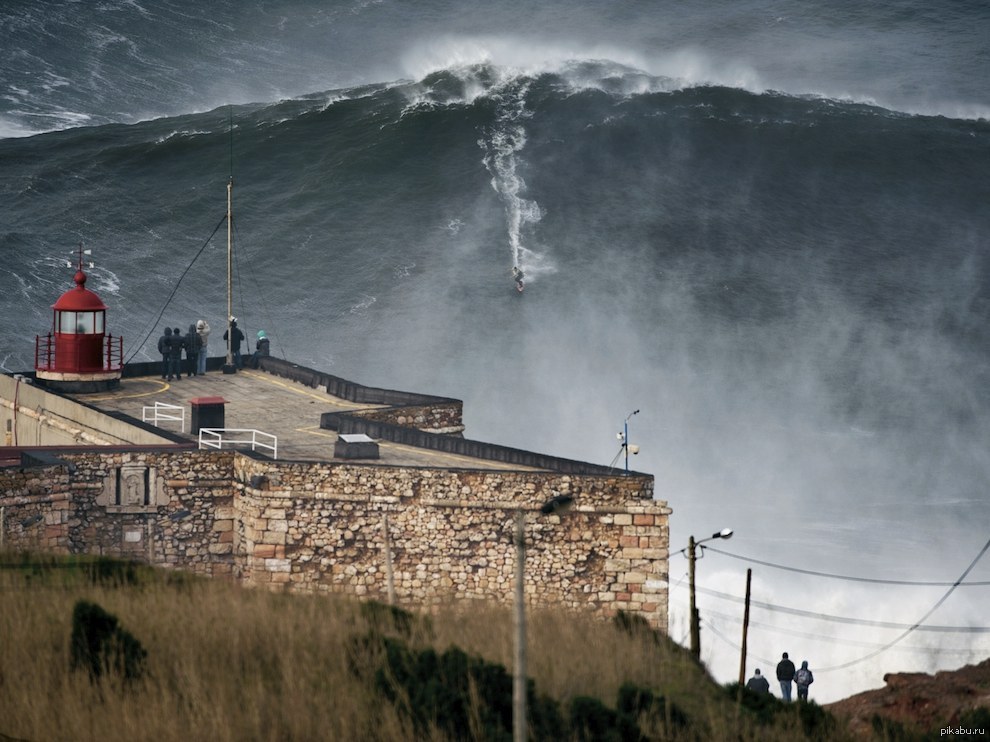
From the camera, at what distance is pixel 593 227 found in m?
96.8

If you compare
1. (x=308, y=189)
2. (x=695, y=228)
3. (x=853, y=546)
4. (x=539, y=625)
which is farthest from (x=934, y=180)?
(x=539, y=625)

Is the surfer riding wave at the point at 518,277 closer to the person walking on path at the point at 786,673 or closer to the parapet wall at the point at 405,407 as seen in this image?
the parapet wall at the point at 405,407

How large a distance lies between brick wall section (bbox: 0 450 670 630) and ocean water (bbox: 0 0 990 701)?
31519mm

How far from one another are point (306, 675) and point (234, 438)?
53.0ft

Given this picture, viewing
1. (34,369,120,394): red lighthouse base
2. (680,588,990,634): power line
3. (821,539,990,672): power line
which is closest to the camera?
(34,369,120,394): red lighthouse base

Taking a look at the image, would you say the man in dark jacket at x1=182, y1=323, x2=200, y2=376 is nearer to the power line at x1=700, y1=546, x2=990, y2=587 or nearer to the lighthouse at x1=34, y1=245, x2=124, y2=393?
the lighthouse at x1=34, y1=245, x2=124, y2=393

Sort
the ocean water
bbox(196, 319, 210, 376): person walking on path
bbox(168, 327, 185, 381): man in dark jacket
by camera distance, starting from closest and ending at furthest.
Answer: bbox(168, 327, 185, 381): man in dark jacket → bbox(196, 319, 210, 376): person walking on path → the ocean water

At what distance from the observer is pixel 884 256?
9756 cm

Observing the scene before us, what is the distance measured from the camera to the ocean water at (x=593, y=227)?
81.0 meters

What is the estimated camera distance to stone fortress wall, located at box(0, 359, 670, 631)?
99.6 feet

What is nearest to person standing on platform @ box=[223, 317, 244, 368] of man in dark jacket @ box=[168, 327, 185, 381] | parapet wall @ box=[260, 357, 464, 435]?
man in dark jacket @ box=[168, 327, 185, 381]

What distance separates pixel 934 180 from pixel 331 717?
303ft

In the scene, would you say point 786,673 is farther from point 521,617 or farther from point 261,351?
point 261,351

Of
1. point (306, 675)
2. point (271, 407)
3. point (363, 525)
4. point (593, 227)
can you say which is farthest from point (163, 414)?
point (593, 227)
